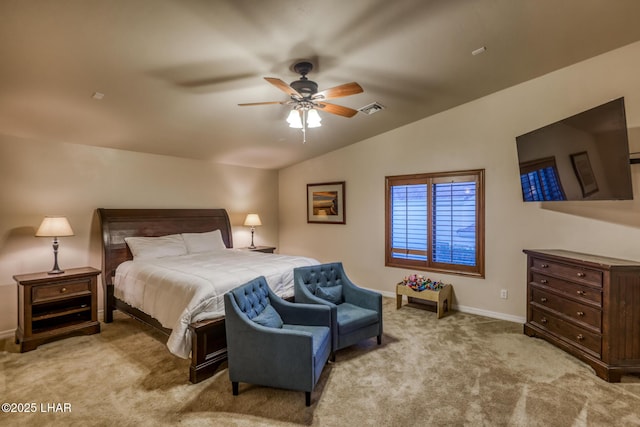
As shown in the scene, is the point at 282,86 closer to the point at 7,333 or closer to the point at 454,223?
the point at 454,223

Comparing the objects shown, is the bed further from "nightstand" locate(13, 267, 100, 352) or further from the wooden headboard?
"nightstand" locate(13, 267, 100, 352)

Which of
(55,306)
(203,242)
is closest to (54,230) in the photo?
(55,306)

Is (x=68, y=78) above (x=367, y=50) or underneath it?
underneath

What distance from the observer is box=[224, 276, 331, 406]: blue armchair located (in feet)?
7.59

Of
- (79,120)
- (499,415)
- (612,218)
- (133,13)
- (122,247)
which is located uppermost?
(133,13)

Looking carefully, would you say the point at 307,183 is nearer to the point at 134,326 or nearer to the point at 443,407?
the point at 134,326

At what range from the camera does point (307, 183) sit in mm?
6441

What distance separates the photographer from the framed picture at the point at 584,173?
294cm

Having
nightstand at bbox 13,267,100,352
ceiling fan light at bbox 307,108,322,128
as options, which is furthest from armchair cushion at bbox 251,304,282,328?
nightstand at bbox 13,267,100,352

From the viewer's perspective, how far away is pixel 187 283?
298 cm

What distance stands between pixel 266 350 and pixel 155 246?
285cm

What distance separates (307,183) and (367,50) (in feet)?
12.5

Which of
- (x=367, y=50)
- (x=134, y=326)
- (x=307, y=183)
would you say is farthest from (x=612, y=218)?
(x=134, y=326)

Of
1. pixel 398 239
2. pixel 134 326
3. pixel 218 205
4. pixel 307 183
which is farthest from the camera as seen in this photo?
pixel 307 183
